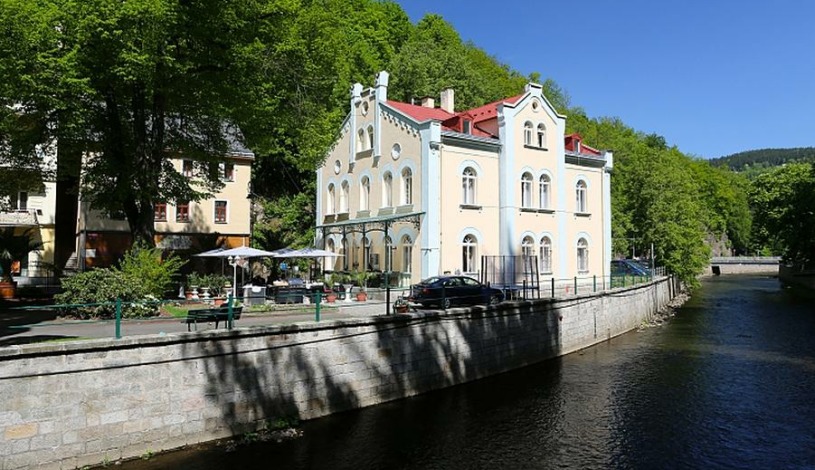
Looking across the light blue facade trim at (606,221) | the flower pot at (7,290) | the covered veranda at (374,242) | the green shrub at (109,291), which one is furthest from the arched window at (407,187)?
the flower pot at (7,290)

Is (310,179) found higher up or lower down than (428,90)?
lower down

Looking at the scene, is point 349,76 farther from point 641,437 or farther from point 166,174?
point 641,437

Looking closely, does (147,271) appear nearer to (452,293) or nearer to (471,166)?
(452,293)

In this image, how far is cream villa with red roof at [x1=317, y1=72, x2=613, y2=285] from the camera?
99.2 ft

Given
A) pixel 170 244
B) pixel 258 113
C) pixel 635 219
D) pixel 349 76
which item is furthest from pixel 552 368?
pixel 635 219

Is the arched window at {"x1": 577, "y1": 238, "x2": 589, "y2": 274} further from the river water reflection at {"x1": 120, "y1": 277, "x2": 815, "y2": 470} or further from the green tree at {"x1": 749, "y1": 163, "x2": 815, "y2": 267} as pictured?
the green tree at {"x1": 749, "y1": 163, "x2": 815, "y2": 267}

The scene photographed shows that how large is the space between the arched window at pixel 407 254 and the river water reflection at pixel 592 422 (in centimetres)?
987

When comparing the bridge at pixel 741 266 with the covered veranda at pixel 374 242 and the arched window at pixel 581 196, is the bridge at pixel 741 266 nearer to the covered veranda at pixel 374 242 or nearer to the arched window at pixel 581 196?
the arched window at pixel 581 196

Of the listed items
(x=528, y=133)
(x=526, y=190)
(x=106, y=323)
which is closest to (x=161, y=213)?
(x=106, y=323)

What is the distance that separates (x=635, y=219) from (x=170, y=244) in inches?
1559

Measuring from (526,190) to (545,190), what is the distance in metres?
1.54

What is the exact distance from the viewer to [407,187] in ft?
104

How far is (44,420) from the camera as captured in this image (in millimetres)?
11539

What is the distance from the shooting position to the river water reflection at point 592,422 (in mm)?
13281
